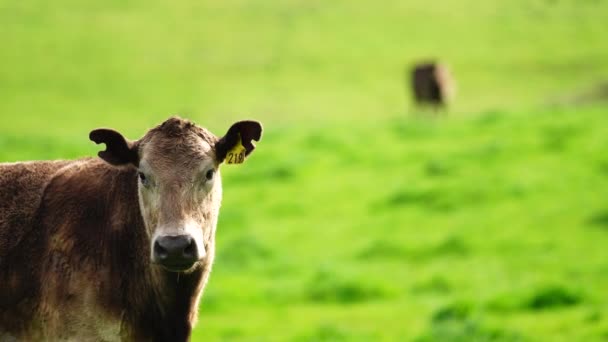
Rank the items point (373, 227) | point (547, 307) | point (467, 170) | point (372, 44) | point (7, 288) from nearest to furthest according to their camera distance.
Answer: point (7, 288)
point (547, 307)
point (373, 227)
point (467, 170)
point (372, 44)

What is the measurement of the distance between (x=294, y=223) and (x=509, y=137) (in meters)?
6.65

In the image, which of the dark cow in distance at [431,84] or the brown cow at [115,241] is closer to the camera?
the brown cow at [115,241]

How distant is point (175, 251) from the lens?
19.6 feet

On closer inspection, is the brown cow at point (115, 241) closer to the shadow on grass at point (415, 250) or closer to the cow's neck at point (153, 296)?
the cow's neck at point (153, 296)

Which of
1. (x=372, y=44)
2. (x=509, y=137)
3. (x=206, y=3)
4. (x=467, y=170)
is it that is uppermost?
(x=206, y=3)

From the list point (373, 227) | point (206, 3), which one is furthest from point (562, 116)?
point (206, 3)

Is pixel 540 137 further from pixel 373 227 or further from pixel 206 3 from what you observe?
pixel 206 3

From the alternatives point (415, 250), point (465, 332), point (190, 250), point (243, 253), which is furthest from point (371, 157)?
point (190, 250)

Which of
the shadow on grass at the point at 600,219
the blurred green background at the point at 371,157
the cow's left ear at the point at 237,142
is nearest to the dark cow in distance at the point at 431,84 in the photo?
the blurred green background at the point at 371,157

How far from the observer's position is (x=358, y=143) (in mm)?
25328

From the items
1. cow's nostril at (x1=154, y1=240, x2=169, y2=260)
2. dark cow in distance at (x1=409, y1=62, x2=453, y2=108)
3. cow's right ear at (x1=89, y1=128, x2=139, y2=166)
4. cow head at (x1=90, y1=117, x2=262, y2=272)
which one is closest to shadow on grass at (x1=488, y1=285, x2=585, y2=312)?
cow head at (x1=90, y1=117, x2=262, y2=272)

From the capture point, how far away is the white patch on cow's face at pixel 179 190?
629 centimetres

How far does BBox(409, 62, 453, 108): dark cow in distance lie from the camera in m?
36.6

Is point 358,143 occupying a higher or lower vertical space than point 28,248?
higher
